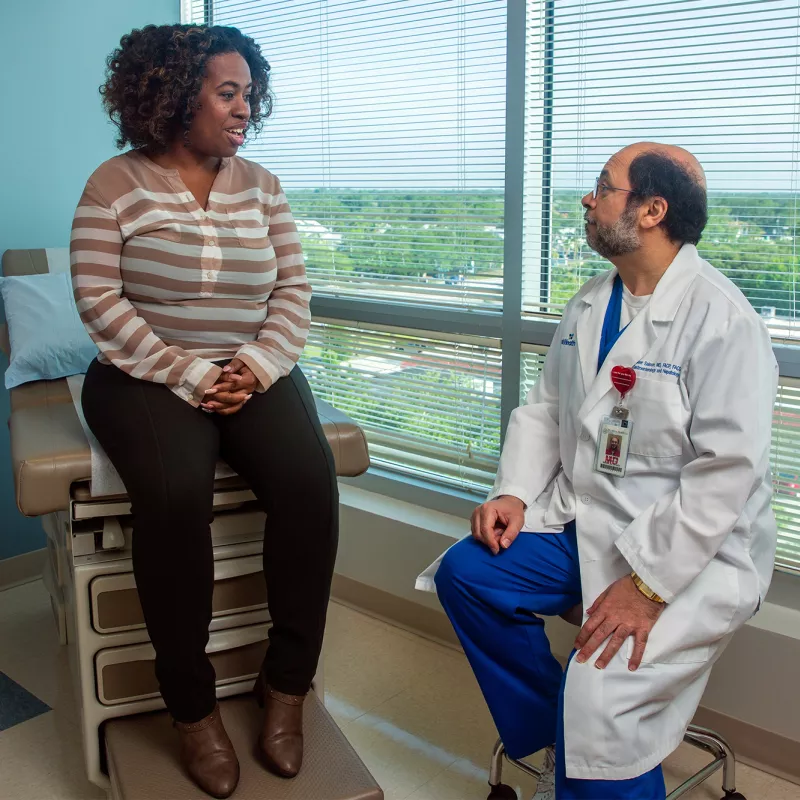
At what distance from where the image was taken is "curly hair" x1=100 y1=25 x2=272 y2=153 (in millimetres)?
1932

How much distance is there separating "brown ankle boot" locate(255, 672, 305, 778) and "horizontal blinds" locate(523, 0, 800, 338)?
1.21 m

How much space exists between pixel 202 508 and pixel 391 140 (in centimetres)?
142

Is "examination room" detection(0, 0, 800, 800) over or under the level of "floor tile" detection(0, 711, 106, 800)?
over

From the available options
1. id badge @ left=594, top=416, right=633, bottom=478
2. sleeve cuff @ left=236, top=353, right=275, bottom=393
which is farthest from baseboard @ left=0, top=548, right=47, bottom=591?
id badge @ left=594, top=416, right=633, bottom=478

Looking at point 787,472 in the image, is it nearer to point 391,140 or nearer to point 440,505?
point 440,505

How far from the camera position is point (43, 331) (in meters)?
2.48

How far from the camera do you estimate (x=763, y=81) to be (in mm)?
1936

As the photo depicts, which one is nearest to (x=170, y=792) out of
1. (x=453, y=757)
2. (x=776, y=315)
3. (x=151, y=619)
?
(x=151, y=619)

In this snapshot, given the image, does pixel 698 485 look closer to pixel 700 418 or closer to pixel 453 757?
pixel 700 418

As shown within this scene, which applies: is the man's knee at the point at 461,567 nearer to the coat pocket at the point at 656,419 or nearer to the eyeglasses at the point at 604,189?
the coat pocket at the point at 656,419

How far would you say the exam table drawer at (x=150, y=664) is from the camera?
1886 mm

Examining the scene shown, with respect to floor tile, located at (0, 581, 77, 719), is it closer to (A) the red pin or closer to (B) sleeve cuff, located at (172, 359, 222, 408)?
(B) sleeve cuff, located at (172, 359, 222, 408)

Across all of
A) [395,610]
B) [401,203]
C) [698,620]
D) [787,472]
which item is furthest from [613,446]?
[401,203]

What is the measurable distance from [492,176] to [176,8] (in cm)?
152
